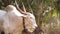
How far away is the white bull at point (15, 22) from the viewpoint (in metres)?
1.38

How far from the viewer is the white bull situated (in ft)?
4.54

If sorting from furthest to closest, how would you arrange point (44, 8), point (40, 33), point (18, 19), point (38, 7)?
point (44, 8), point (38, 7), point (40, 33), point (18, 19)

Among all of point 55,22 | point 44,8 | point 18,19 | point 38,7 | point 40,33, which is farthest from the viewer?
point 55,22

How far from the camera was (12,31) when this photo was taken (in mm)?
1410

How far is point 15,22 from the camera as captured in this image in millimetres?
1385

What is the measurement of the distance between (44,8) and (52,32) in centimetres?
43

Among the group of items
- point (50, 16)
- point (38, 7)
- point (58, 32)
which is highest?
point (38, 7)

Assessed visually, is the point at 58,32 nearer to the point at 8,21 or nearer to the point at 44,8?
the point at 44,8

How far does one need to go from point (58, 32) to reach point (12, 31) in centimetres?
161

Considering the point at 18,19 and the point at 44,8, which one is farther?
the point at 44,8

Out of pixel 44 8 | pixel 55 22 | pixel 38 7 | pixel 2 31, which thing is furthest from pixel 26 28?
pixel 55 22

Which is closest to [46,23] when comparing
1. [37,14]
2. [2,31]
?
[37,14]

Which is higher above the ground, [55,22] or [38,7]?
[38,7]

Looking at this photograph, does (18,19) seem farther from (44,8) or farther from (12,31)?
(44,8)
